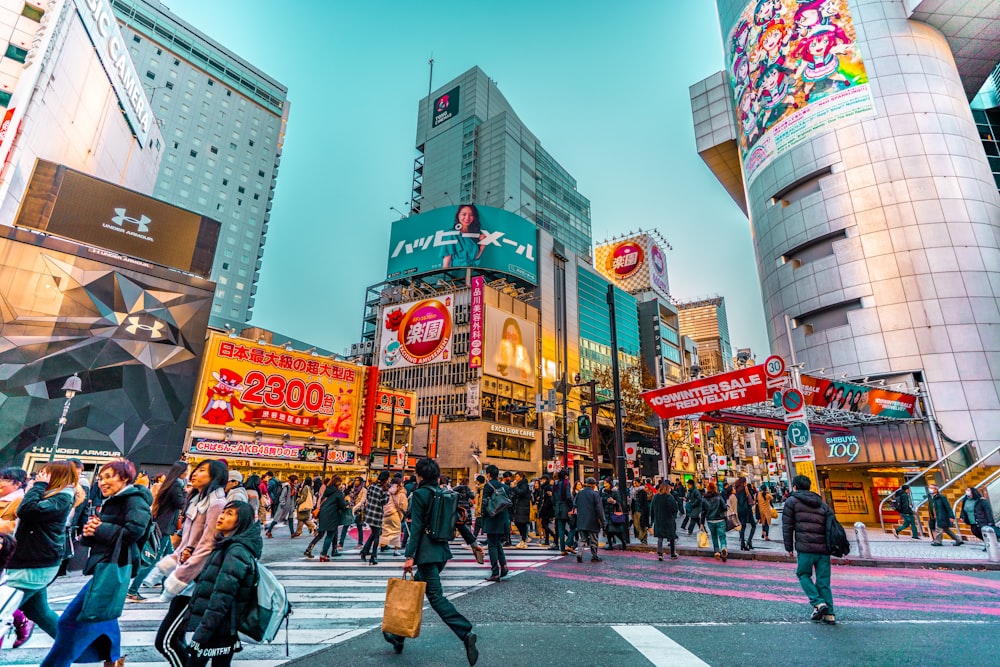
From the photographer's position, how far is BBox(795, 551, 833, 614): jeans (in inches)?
232

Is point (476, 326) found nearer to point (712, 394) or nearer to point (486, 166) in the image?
point (712, 394)

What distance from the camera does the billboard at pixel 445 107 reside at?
88188 mm

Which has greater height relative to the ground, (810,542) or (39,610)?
(810,542)

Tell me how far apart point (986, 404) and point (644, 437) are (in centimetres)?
4773

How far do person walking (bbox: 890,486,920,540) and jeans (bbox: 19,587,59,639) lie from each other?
21495 mm

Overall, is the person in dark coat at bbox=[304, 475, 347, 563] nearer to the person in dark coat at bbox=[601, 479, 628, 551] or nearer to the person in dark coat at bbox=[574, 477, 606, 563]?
the person in dark coat at bbox=[574, 477, 606, 563]

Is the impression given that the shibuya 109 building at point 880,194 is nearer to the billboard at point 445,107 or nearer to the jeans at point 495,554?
the jeans at point 495,554

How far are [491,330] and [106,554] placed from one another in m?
45.0

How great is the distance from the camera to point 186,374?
2742 cm

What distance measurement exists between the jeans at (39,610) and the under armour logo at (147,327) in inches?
1052

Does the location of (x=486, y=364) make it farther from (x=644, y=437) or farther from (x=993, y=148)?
(x=993, y=148)

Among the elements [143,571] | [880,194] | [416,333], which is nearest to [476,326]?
[416,333]

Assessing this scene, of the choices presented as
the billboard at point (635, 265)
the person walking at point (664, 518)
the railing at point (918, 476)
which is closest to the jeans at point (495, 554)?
the person walking at point (664, 518)

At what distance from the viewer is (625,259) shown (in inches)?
3307
